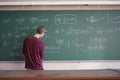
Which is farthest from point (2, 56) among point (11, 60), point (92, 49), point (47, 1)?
point (92, 49)

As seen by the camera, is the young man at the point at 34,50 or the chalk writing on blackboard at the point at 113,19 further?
the chalk writing on blackboard at the point at 113,19

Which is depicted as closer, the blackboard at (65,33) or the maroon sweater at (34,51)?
the maroon sweater at (34,51)

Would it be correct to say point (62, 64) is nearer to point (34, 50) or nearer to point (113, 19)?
point (34, 50)

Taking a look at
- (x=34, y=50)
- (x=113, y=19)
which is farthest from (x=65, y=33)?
(x=113, y=19)

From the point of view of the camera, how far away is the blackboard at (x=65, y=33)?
4715 mm

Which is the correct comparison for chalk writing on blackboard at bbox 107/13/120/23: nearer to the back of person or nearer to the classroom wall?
the classroom wall

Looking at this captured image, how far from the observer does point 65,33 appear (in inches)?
186

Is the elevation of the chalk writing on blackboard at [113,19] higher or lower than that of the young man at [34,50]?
higher

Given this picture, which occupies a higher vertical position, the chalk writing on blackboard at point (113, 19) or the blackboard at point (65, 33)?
the chalk writing on blackboard at point (113, 19)

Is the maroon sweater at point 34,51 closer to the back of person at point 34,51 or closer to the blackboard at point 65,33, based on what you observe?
the back of person at point 34,51

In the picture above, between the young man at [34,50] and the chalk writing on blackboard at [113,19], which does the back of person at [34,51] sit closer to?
the young man at [34,50]

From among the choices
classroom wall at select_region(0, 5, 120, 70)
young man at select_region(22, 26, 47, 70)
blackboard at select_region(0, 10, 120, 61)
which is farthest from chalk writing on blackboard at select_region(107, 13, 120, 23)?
young man at select_region(22, 26, 47, 70)

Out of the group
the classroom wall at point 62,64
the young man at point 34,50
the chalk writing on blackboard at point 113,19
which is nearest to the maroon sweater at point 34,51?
the young man at point 34,50

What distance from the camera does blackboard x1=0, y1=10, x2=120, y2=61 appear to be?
15.5 ft
